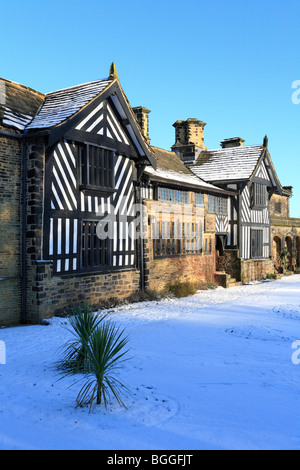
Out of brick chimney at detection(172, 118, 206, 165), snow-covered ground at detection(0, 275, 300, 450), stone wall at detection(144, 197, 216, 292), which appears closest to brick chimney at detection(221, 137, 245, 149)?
brick chimney at detection(172, 118, 206, 165)

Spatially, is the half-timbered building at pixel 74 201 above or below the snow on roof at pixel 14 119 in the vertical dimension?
below

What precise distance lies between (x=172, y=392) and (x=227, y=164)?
1913cm

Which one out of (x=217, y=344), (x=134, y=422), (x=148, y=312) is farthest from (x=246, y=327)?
(x=134, y=422)

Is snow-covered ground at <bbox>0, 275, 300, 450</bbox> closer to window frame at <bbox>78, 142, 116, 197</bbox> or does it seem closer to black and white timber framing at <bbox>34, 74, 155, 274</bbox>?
black and white timber framing at <bbox>34, 74, 155, 274</bbox>

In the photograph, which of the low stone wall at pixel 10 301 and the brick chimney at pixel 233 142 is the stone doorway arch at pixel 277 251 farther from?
the low stone wall at pixel 10 301

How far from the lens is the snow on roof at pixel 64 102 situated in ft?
35.8

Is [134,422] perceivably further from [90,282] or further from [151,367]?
[90,282]

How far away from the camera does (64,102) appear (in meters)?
12.2

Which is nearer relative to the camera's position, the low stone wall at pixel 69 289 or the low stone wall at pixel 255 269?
the low stone wall at pixel 69 289

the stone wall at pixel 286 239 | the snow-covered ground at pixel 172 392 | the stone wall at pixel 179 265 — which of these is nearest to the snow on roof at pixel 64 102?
the stone wall at pixel 179 265

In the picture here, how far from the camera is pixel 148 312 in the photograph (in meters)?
11.8

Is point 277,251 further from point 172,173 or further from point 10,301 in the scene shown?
point 10,301

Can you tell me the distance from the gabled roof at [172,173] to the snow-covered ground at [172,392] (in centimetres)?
743
